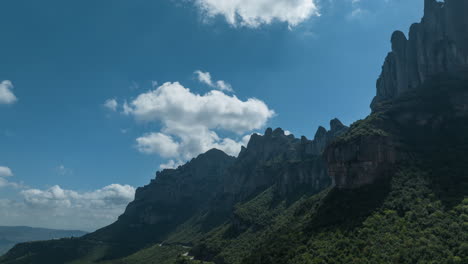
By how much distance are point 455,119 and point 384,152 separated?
34.0 meters

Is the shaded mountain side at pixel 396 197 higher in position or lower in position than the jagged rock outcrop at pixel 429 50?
lower

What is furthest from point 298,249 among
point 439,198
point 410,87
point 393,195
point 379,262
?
point 410,87

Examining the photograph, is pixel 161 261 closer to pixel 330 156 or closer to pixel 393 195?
pixel 330 156

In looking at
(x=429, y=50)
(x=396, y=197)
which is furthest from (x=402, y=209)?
(x=429, y=50)

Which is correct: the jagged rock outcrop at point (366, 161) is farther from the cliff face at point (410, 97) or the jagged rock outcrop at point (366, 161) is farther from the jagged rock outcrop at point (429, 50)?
the jagged rock outcrop at point (429, 50)

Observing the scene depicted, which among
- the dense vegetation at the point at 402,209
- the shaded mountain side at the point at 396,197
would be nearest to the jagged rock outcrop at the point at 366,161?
the shaded mountain side at the point at 396,197

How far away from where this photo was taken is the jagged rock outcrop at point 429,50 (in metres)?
133

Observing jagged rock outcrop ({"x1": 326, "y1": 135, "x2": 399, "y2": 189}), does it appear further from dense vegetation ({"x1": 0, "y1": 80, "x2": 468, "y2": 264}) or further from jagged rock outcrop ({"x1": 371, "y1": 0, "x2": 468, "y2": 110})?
jagged rock outcrop ({"x1": 371, "y1": 0, "x2": 468, "y2": 110})

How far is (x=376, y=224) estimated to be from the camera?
74000 mm

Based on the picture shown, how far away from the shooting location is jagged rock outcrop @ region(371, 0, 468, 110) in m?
133

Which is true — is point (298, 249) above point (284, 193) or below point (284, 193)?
below

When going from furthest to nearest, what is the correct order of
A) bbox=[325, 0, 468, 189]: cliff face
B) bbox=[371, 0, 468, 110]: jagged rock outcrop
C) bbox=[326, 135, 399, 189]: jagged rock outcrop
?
bbox=[371, 0, 468, 110]: jagged rock outcrop < bbox=[325, 0, 468, 189]: cliff face < bbox=[326, 135, 399, 189]: jagged rock outcrop

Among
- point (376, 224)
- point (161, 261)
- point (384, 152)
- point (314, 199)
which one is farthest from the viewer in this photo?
point (161, 261)

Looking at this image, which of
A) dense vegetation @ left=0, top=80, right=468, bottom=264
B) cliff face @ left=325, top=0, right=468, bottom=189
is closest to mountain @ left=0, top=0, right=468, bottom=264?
dense vegetation @ left=0, top=80, right=468, bottom=264
